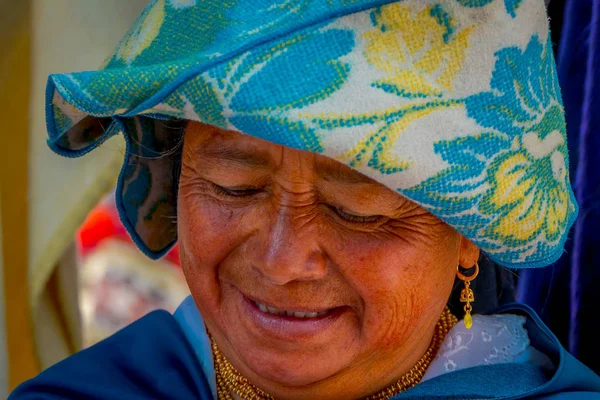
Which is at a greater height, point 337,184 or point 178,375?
point 337,184

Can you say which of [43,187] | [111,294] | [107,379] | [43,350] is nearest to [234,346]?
[107,379]

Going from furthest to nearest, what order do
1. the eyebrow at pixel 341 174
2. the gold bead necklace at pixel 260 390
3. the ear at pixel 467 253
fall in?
the gold bead necklace at pixel 260 390 < the ear at pixel 467 253 < the eyebrow at pixel 341 174

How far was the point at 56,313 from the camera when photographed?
2115 mm

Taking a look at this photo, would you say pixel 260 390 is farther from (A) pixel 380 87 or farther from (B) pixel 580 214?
(B) pixel 580 214

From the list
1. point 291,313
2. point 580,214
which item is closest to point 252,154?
point 291,313

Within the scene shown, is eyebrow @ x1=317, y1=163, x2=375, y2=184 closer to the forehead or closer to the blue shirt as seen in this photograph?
the forehead

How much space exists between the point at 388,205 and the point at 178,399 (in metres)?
0.75

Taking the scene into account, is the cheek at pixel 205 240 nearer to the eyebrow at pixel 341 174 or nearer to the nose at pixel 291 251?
the nose at pixel 291 251

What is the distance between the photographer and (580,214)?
178cm

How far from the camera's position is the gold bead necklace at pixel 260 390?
1.53 m

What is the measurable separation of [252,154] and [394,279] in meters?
0.35

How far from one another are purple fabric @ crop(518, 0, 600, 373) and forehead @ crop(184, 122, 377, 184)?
80cm

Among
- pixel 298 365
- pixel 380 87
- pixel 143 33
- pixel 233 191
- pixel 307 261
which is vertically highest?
pixel 143 33

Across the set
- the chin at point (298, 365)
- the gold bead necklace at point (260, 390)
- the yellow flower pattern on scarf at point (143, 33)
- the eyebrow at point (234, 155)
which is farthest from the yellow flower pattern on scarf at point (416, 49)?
the gold bead necklace at point (260, 390)
